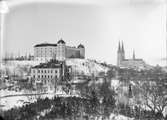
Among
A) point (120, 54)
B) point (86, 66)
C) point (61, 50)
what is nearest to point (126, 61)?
point (120, 54)

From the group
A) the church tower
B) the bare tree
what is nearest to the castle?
the church tower

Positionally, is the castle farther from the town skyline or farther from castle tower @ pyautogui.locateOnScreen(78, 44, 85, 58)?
castle tower @ pyautogui.locateOnScreen(78, 44, 85, 58)

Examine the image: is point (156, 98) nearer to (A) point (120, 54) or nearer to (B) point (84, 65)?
(A) point (120, 54)

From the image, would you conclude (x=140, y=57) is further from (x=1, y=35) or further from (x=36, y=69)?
(x=1, y=35)

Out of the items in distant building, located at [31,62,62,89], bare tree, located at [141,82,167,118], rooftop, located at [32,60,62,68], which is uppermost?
rooftop, located at [32,60,62,68]

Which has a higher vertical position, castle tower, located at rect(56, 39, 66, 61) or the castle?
castle tower, located at rect(56, 39, 66, 61)

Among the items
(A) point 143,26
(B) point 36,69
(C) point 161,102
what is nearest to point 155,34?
(A) point 143,26
